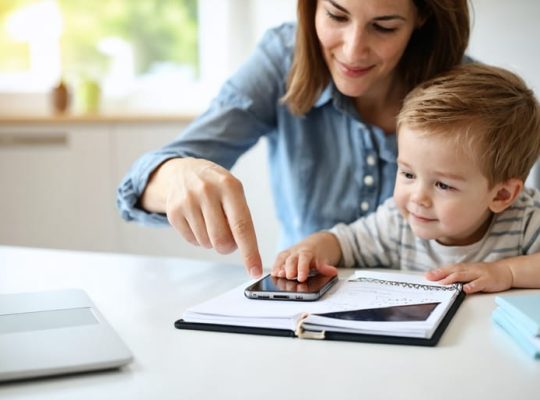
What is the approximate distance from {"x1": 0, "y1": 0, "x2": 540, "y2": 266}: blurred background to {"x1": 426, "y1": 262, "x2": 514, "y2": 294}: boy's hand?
1633 mm

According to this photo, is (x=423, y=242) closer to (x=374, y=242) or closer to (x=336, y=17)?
(x=374, y=242)

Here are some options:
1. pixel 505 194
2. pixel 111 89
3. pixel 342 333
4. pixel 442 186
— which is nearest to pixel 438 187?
pixel 442 186

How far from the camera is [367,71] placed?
1.46 metres

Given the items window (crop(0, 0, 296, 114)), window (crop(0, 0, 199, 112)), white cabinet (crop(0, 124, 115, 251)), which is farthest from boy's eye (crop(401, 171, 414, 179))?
window (crop(0, 0, 199, 112))

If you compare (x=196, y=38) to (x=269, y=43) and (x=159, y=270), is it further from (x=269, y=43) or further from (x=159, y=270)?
(x=159, y=270)

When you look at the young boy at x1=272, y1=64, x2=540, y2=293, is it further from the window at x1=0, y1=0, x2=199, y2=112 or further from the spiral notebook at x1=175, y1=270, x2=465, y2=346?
the window at x1=0, y1=0, x2=199, y2=112

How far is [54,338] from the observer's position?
2.88ft

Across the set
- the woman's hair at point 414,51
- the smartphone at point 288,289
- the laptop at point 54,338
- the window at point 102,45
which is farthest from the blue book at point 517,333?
the window at point 102,45

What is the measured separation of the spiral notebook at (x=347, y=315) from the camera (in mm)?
906

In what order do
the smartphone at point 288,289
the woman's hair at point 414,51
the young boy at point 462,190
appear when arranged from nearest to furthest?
the smartphone at point 288,289, the young boy at point 462,190, the woman's hair at point 414,51

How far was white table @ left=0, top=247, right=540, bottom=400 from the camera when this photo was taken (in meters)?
0.76

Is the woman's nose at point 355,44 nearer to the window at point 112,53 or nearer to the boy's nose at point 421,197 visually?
the boy's nose at point 421,197

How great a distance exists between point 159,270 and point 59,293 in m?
0.23

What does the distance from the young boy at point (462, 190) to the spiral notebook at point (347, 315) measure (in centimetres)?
13
